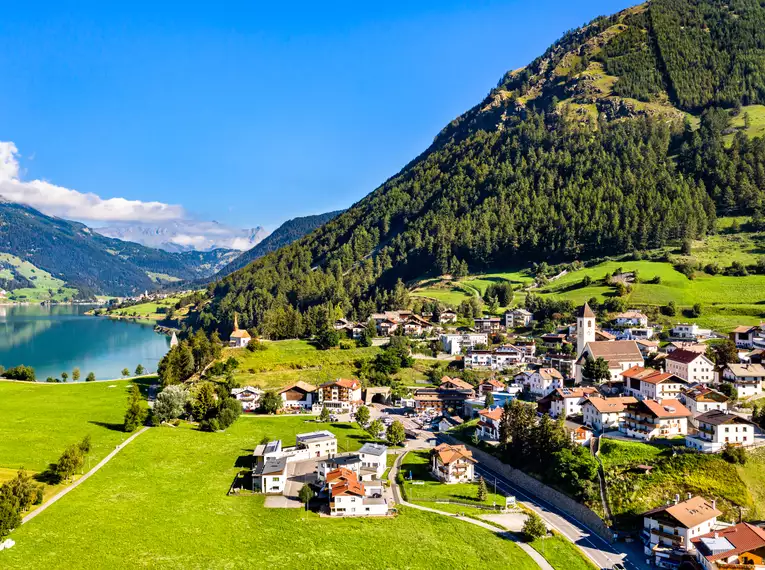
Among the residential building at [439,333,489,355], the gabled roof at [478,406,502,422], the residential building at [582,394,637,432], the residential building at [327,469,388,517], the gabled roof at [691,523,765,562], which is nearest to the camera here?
the gabled roof at [691,523,765,562]

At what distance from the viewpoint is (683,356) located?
5578 centimetres

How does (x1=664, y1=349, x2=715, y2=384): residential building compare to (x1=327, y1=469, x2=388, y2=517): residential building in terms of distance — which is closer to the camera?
(x1=327, y1=469, x2=388, y2=517): residential building

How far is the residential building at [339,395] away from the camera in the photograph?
64625 millimetres

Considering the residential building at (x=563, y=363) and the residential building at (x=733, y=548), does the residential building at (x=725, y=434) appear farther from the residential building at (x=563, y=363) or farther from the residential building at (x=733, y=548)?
the residential building at (x=563, y=363)

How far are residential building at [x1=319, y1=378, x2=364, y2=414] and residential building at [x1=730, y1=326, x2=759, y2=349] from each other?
45252mm

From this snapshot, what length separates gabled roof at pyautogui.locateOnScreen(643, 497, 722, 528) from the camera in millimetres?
33688

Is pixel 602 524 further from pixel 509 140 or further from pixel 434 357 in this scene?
pixel 509 140

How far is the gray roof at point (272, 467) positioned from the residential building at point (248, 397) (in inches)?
890

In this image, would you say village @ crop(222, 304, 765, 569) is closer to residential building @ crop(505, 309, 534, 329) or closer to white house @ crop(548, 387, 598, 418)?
white house @ crop(548, 387, 598, 418)

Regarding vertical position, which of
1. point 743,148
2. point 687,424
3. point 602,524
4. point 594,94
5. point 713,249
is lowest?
point 602,524

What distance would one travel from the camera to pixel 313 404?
6531 cm

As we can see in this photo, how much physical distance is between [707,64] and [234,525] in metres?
193

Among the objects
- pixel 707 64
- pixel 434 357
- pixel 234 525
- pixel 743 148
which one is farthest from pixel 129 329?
pixel 707 64

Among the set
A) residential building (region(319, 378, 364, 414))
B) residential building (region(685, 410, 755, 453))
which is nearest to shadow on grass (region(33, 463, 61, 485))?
residential building (region(319, 378, 364, 414))
